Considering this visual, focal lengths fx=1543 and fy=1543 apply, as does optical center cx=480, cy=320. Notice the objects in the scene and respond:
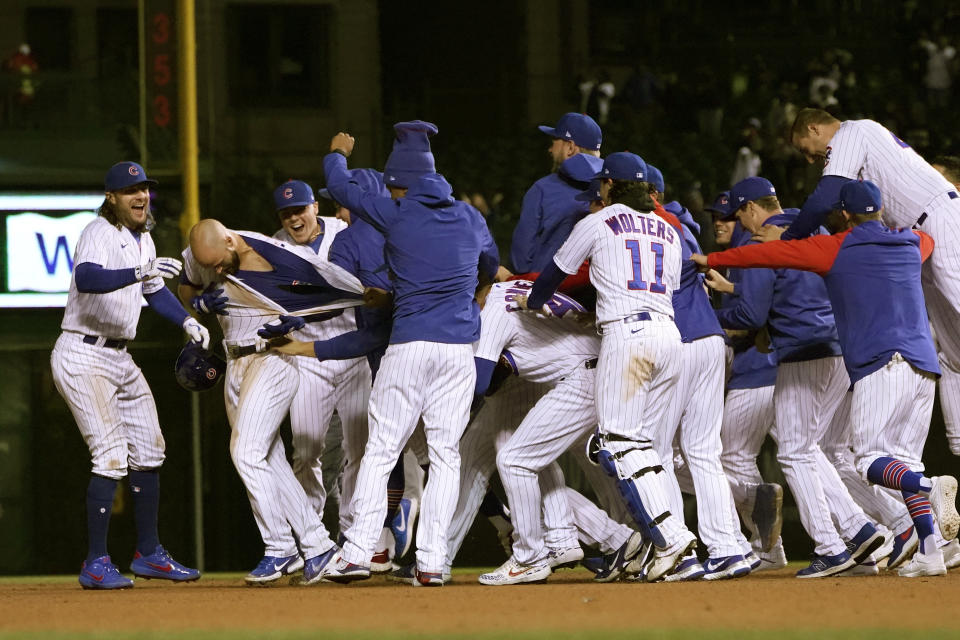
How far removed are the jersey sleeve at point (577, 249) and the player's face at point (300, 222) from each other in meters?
1.76

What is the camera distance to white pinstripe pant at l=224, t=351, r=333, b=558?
8.19m

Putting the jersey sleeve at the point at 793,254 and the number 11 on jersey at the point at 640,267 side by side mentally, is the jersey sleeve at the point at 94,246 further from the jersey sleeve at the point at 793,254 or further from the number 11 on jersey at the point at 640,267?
the jersey sleeve at the point at 793,254

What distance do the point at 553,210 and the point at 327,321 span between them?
145 centimetres

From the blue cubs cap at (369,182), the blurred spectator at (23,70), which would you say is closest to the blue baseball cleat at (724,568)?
the blue cubs cap at (369,182)

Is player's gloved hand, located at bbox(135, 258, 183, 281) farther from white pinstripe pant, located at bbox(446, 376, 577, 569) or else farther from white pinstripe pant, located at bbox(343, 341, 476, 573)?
white pinstripe pant, located at bbox(446, 376, 577, 569)

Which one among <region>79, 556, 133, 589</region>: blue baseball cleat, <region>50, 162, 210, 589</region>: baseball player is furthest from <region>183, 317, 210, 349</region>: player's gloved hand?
<region>79, 556, 133, 589</region>: blue baseball cleat

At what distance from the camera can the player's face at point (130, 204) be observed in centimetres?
862

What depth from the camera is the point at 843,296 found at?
7.77m

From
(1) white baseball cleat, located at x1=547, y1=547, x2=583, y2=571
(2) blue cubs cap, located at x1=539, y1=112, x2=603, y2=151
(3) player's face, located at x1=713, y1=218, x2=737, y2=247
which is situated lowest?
(1) white baseball cleat, located at x1=547, y1=547, x2=583, y2=571

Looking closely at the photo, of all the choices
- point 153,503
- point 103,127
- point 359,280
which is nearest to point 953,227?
point 359,280

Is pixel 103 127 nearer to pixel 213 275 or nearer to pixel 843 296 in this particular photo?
pixel 213 275

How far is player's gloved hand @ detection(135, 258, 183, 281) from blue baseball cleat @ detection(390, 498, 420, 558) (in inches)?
79.2

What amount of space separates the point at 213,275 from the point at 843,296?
3.32 metres

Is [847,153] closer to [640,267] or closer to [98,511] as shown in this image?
[640,267]
